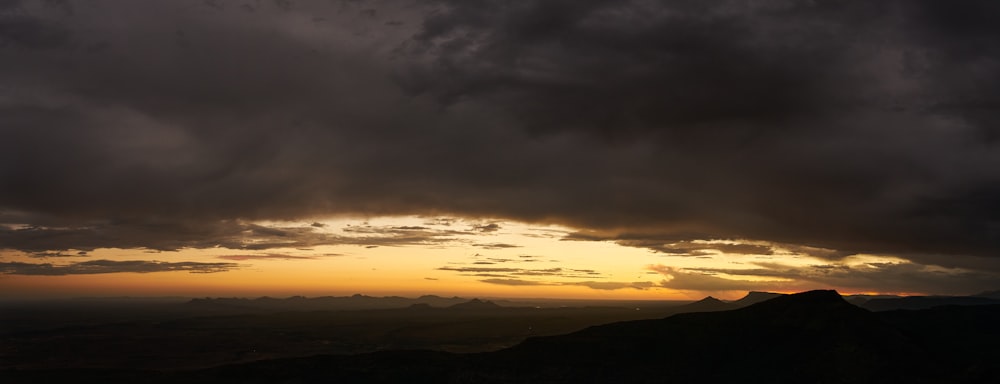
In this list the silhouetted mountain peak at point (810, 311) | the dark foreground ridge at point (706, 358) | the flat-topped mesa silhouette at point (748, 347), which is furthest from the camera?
the silhouetted mountain peak at point (810, 311)

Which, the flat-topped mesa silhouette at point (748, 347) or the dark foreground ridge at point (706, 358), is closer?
the dark foreground ridge at point (706, 358)

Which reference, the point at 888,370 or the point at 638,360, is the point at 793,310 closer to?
the point at 888,370

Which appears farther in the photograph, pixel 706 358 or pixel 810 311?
pixel 810 311

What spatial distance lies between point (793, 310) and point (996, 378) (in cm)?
5850

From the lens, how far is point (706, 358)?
160m

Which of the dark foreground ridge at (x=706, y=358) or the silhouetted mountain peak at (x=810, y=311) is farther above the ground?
the silhouetted mountain peak at (x=810, y=311)

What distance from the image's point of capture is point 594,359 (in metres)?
159

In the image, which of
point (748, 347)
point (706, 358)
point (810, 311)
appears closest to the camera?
point (706, 358)

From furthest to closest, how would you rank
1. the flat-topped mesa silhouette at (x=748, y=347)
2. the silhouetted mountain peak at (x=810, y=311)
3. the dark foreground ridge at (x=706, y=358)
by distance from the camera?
the silhouetted mountain peak at (x=810, y=311)
the flat-topped mesa silhouette at (x=748, y=347)
the dark foreground ridge at (x=706, y=358)

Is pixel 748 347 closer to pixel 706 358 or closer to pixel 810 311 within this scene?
pixel 706 358

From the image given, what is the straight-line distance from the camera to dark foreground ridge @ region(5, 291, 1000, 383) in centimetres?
14350

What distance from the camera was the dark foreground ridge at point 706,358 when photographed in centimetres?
14350

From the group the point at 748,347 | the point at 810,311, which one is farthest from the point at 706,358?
the point at 810,311

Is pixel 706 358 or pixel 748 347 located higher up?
pixel 748 347
